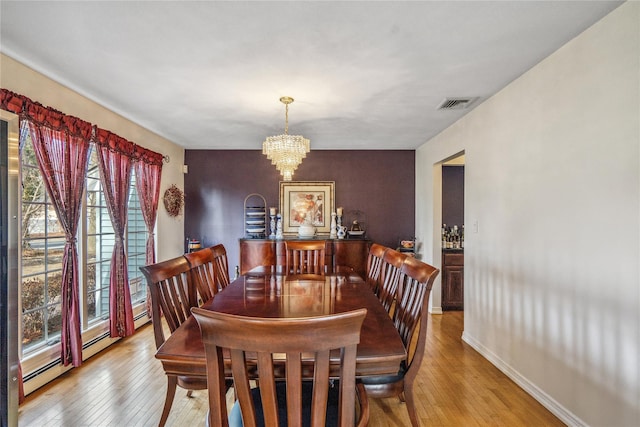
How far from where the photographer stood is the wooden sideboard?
4.65 meters

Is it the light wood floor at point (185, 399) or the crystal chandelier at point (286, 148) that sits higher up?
the crystal chandelier at point (286, 148)

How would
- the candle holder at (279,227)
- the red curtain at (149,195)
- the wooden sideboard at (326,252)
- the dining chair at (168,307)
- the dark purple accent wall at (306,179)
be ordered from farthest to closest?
the dark purple accent wall at (306,179), the candle holder at (279,227), the wooden sideboard at (326,252), the red curtain at (149,195), the dining chair at (168,307)

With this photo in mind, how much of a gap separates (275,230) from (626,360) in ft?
13.7

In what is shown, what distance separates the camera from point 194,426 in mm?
1947

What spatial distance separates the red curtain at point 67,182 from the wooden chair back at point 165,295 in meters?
1.26

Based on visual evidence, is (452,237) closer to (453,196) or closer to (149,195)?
(453,196)

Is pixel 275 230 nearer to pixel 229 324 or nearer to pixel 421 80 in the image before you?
pixel 421 80

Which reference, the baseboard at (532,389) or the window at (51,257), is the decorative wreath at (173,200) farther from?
the baseboard at (532,389)

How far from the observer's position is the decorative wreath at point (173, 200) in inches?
174

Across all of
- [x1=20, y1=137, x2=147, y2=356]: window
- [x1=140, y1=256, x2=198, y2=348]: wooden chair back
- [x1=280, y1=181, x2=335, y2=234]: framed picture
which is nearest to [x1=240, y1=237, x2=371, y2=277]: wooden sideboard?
[x1=280, y1=181, x2=335, y2=234]: framed picture

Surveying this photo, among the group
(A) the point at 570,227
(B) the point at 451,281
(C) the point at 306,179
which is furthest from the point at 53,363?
(B) the point at 451,281

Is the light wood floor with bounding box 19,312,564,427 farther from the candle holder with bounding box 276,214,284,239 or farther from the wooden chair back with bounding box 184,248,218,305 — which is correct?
A: the candle holder with bounding box 276,214,284,239

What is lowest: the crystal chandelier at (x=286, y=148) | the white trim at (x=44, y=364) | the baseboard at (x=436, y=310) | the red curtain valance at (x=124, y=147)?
the baseboard at (x=436, y=310)

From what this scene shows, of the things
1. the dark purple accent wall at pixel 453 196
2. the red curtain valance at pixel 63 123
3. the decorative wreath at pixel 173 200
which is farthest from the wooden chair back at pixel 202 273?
the dark purple accent wall at pixel 453 196
